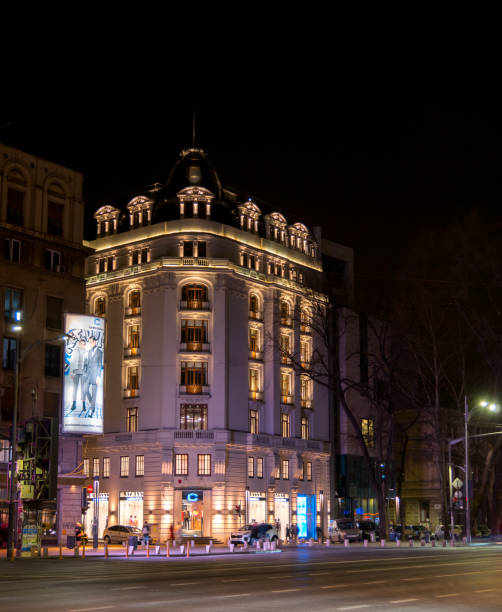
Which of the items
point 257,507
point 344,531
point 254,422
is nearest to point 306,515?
point 257,507

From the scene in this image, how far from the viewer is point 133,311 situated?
75.3 meters

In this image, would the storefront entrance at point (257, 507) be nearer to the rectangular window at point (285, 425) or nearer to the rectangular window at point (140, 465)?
the rectangular window at point (285, 425)

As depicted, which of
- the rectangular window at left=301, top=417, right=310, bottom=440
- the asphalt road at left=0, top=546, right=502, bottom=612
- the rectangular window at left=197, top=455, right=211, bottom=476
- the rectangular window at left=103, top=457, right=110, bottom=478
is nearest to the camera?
the asphalt road at left=0, top=546, right=502, bottom=612

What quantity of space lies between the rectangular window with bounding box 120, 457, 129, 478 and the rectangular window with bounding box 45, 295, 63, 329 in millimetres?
14928

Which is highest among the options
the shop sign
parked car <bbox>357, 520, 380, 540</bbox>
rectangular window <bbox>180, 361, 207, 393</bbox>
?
rectangular window <bbox>180, 361, 207, 393</bbox>

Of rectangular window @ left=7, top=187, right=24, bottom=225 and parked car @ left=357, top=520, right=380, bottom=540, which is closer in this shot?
rectangular window @ left=7, top=187, right=24, bottom=225

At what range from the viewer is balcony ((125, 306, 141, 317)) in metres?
74.9

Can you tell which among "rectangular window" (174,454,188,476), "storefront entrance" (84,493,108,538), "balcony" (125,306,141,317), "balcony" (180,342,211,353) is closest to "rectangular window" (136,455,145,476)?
"rectangular window" (174,454,188,476)

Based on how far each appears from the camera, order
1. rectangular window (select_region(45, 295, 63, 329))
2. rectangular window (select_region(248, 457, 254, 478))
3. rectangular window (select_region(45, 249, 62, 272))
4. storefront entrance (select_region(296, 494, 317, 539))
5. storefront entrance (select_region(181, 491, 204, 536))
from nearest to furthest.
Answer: rectangular window (select_region(45, 295, 63, 329)) → rectangular window (select_region(45, 249, 62, 272)) → storefront entrance (select_region(181, 491, 204, 536)) → rectangular window (select_region(248, 457, 254, 478)) → storefront entrance (select_region(296, 494, 317, 539))

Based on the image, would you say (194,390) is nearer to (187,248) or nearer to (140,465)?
(140,465)

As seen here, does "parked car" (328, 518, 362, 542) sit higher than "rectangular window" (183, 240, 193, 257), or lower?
lower

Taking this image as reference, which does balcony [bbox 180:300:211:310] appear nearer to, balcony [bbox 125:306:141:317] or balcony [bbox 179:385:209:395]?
balcony [bbox 125:306:141:317]

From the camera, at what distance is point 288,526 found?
75.9 meters

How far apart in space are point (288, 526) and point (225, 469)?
9671mm
